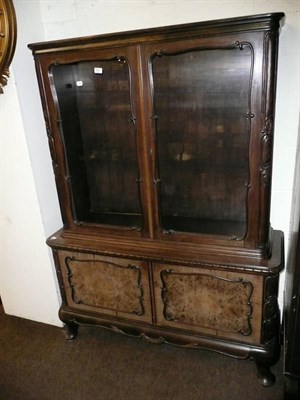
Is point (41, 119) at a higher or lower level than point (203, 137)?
higher

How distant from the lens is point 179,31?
125cm

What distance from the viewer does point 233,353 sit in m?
1.58

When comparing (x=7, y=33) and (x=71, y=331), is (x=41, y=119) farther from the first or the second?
(x=71, y=331)

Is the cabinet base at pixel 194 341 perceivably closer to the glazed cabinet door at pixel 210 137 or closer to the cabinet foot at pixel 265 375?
the cabinet foot at pixel 265 375

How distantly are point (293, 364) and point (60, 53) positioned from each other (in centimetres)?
167

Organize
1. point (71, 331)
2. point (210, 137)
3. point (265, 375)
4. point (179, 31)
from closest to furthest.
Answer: point (179, 31), point (210, 137), point (265, 375), point (71, 331)

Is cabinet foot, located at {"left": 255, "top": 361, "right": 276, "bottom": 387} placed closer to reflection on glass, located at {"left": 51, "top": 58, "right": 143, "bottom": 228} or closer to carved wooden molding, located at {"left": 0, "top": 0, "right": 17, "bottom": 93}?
reflection on glass, located at {"left": 51, "top": 58, "right": 143, "bottom": 228}

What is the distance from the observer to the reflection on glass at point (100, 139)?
1537 mm

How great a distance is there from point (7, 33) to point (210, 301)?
5.24 feet

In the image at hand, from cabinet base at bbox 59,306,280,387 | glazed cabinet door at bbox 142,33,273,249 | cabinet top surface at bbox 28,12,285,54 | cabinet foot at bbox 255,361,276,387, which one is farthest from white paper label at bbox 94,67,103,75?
cabinet foot at bbox 255,361,276,387

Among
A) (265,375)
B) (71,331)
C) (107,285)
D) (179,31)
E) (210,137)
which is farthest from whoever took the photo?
(71,331)

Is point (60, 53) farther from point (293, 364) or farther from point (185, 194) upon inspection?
point (293, 364)

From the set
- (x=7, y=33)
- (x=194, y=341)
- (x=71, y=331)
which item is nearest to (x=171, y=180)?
(x=194, y=341)

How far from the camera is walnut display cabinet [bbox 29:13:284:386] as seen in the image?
1311 millimetres
